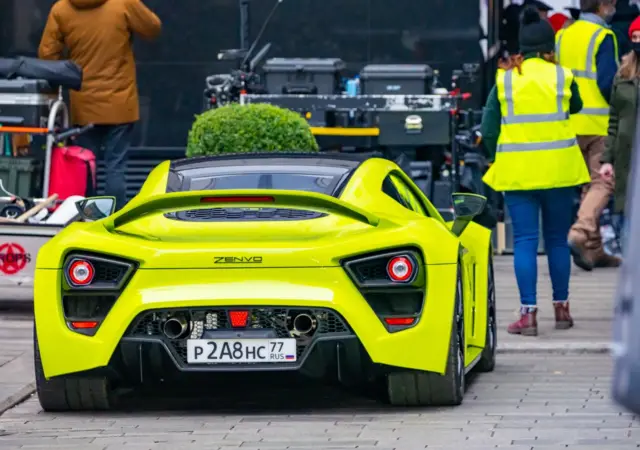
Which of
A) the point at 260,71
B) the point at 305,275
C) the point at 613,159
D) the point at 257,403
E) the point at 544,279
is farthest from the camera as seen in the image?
the point at 260,71

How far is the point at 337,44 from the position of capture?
17.8 m

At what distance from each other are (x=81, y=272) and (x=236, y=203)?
0.78 meters

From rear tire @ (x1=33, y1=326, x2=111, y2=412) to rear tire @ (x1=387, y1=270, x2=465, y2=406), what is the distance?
123cm

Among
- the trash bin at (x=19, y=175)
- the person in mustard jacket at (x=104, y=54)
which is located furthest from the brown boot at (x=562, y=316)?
the person in mustard jacket at (x=104, y=54)

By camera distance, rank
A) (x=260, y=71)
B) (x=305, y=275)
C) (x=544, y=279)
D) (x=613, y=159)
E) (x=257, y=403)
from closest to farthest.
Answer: (x=305, y=275) < (x=257, y=403) < (x=613, y=159) < (x=544, y=279) < (x=260, y=71)

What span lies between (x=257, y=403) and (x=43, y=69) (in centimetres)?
689

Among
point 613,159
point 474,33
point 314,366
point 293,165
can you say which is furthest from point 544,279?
point 314,366

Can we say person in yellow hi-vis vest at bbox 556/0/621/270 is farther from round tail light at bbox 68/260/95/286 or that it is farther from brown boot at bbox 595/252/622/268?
round tail light at bbox 68/260/95/286

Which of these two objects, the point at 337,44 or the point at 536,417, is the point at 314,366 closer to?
the point at 536,417

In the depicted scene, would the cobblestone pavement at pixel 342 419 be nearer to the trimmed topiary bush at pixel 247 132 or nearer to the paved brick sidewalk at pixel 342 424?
the paved brick sidewalk at pixel 342 424

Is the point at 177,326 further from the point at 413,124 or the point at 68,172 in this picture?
the point at 413,124

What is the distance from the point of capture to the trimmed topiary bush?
12703 millimetres

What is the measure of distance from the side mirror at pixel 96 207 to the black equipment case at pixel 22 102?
576 cm

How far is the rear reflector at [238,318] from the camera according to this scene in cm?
788
